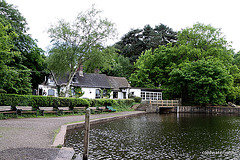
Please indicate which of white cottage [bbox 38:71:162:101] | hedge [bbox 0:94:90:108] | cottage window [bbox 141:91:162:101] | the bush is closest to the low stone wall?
cottage window [bbox 141:91:162:101]

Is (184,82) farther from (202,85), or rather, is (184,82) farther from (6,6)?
(6,6)

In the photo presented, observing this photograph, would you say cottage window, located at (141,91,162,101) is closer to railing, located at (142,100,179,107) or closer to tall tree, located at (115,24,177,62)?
railing, located at (142,100,179,107)

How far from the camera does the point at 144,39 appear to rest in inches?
2253

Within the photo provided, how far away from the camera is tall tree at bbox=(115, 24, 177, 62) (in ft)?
177

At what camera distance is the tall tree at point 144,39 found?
2124 inches

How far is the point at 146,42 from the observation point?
5516 centimetres

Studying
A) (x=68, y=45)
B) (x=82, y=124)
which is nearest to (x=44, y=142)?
(x=82, y=124)

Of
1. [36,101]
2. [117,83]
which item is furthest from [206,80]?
[36,101]

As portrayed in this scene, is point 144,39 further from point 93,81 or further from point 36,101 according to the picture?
point 36,101

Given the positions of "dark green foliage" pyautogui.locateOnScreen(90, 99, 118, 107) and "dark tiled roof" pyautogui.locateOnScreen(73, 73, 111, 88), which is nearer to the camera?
"dark green foliage" pyautogui.locateOnScreen(90, 99, 118, 107)

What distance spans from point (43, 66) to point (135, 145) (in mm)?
32791

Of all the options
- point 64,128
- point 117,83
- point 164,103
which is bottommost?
point 64,128

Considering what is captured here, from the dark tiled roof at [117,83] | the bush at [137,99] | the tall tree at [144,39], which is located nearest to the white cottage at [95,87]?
the dark tiled roof at [117,83]

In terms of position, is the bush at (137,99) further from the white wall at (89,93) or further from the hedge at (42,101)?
the hedge at (42,101)
